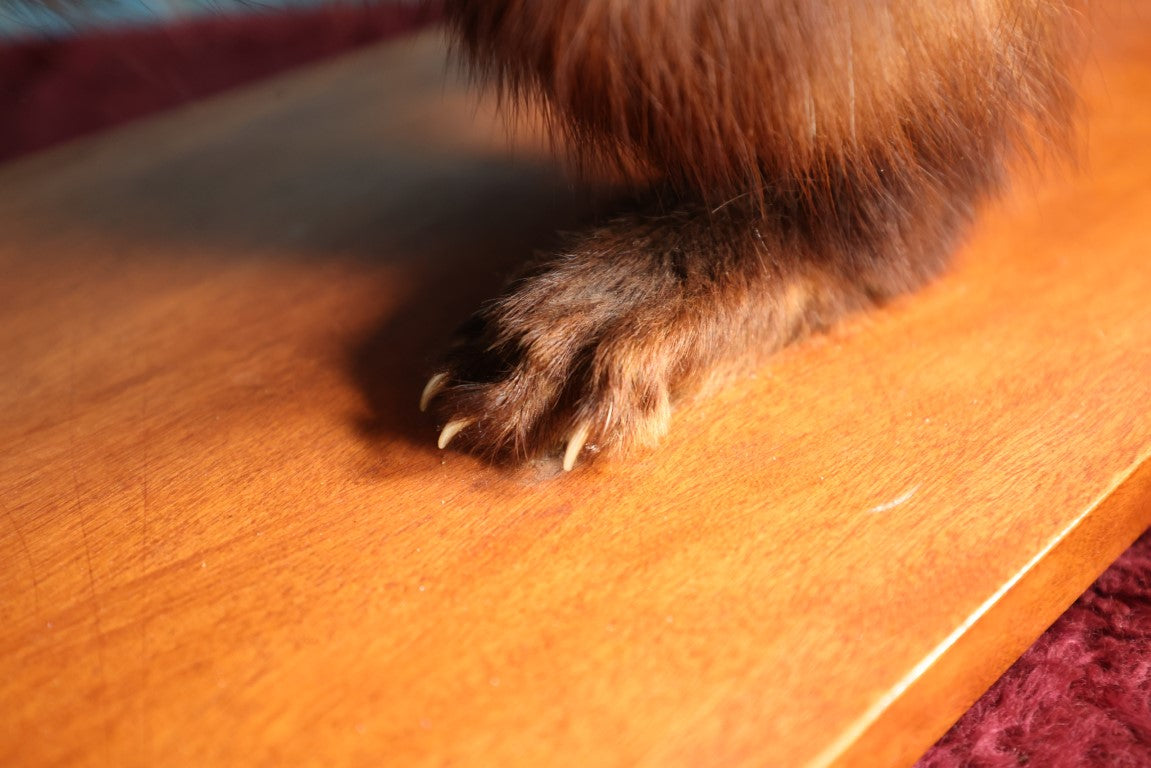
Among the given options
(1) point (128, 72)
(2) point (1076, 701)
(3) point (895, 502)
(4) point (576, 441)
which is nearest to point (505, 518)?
(4) point (576, 441)

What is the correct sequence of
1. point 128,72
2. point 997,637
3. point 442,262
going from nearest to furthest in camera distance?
point 997,637 → point 442,262 → point 128,72

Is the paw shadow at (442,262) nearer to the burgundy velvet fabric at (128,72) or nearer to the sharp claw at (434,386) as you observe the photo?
the sharp claw at (434,386)

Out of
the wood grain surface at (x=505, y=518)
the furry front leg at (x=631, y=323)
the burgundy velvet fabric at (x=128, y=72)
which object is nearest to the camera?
the wood grain surface at (x=505, y=518)

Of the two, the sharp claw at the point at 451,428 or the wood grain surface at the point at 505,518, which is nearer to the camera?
the wood grain surface at the point at 505,518

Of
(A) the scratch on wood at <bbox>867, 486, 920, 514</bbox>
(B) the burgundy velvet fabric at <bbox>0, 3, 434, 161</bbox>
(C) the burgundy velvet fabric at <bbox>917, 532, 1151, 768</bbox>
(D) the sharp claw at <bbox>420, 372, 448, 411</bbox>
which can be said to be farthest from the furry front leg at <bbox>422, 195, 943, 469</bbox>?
(B) the burgundy velvet fabric at <bbox>0, 3, 434, 161</bbox>

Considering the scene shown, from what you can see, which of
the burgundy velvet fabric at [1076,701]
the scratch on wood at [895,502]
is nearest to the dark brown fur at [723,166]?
the scratch on wood at [895,502]

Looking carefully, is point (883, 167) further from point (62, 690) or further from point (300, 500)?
point (62, 690)

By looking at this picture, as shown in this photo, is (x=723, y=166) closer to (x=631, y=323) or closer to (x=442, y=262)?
(x=631, y=323)
